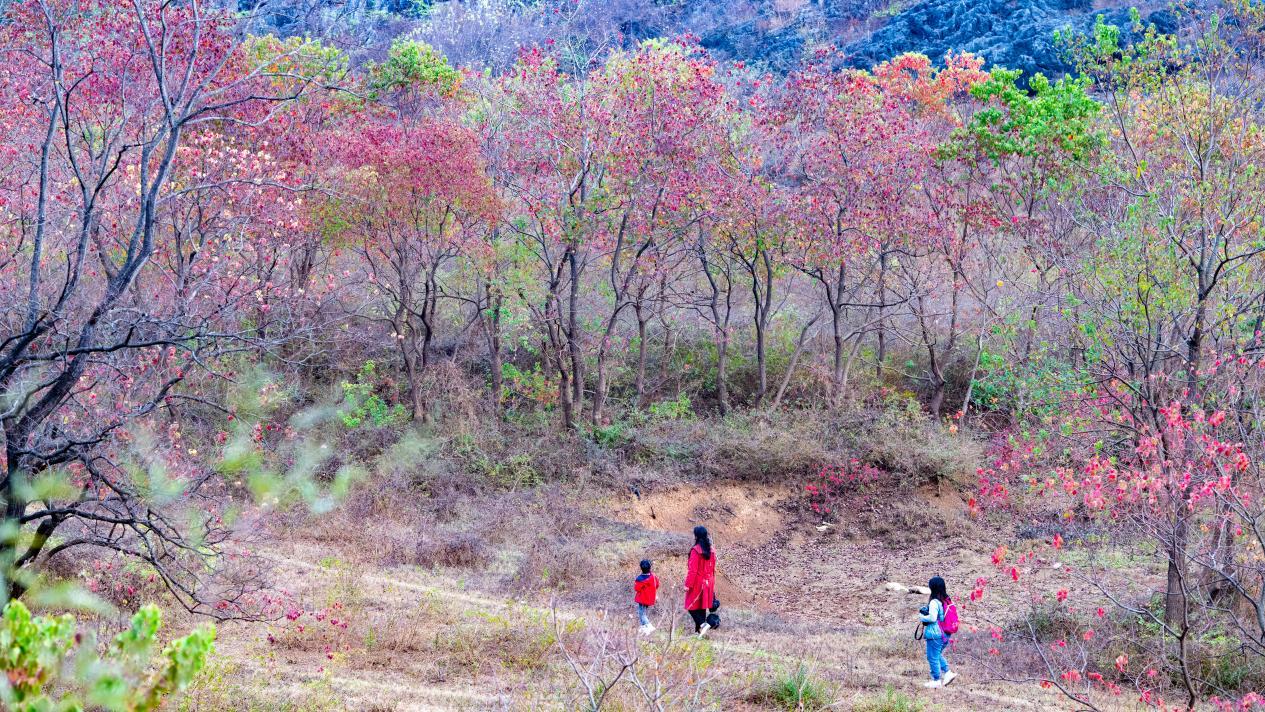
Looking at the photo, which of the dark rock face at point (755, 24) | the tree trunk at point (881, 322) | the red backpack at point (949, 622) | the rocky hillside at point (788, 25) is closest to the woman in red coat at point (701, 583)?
the red backpack at point (949, 622)

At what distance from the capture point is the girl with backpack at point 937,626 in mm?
10102

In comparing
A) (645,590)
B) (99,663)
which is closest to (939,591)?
(645,590)

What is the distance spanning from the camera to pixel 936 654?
1020 cm

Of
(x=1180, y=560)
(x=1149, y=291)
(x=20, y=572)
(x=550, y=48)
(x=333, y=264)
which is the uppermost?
(x=550, y=48)

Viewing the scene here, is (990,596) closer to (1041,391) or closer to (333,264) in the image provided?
(1041,391)

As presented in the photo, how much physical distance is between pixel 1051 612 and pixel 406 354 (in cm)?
1431

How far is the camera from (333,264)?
24328mm

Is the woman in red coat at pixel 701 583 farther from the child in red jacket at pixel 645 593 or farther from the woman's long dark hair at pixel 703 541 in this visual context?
the child in red jacket at pixel 645 593

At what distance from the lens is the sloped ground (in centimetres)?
916

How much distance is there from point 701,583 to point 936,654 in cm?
280

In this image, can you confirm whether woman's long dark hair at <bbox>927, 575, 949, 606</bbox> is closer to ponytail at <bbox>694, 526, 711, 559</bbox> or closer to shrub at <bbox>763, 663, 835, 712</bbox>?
shrub at <bbox>763, 663, 835, 712</bbox>

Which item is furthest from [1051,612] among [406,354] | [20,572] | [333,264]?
[333,264]

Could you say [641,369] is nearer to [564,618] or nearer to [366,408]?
[366,408]

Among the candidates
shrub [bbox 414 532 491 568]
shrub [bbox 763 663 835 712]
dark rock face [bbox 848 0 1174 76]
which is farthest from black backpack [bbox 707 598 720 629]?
dark rock face [bbox 848 0 1174 76]
